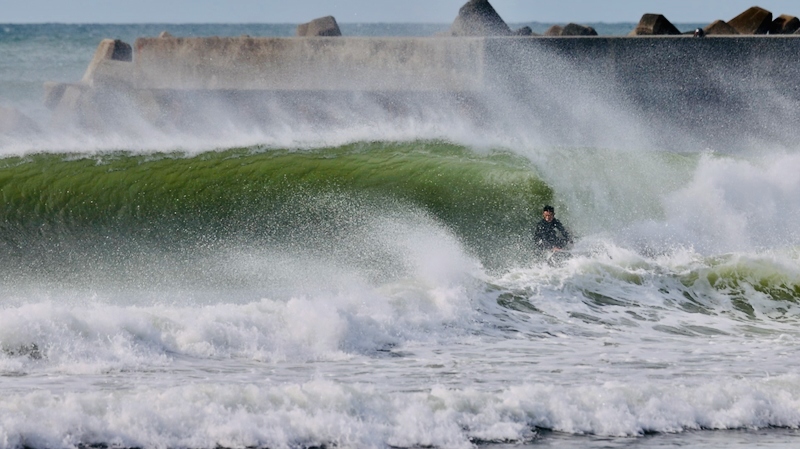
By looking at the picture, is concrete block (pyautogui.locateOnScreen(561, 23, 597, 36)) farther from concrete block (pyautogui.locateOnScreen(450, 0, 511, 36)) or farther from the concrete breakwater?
concrete block (pyautogui.locateOnScreen(450, 0, 511, 36))

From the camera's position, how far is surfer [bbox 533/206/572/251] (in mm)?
10039

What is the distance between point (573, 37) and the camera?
14852 millimetres

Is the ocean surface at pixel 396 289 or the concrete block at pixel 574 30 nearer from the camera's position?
the ocean surface at pixel 396 289

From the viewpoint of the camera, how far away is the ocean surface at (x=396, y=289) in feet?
18.3

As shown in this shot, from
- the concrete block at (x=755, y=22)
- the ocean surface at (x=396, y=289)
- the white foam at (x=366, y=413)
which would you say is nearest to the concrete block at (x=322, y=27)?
the ocean surface at (x=396, y=289)

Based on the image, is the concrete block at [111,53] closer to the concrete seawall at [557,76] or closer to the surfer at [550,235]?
the concrete seawall at [557,76]

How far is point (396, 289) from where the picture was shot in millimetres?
8609

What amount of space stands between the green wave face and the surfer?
1.39 ft

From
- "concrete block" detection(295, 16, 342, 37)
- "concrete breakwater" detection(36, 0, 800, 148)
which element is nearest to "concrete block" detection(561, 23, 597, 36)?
"concrete breakwater" detection(36, 0, 800, 148)

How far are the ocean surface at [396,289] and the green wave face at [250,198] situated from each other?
38mm

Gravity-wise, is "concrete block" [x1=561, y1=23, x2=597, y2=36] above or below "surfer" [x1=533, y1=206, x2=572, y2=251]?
above

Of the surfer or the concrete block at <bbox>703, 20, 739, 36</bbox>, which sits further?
the concrete block at <bbox>703, 20, 739, 36</bbox>

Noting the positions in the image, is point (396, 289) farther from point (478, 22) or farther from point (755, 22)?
point (755, 22)

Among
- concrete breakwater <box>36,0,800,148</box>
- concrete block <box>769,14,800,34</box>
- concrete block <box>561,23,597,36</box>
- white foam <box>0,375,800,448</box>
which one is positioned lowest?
white foam <box>0,375,800,448</box>
